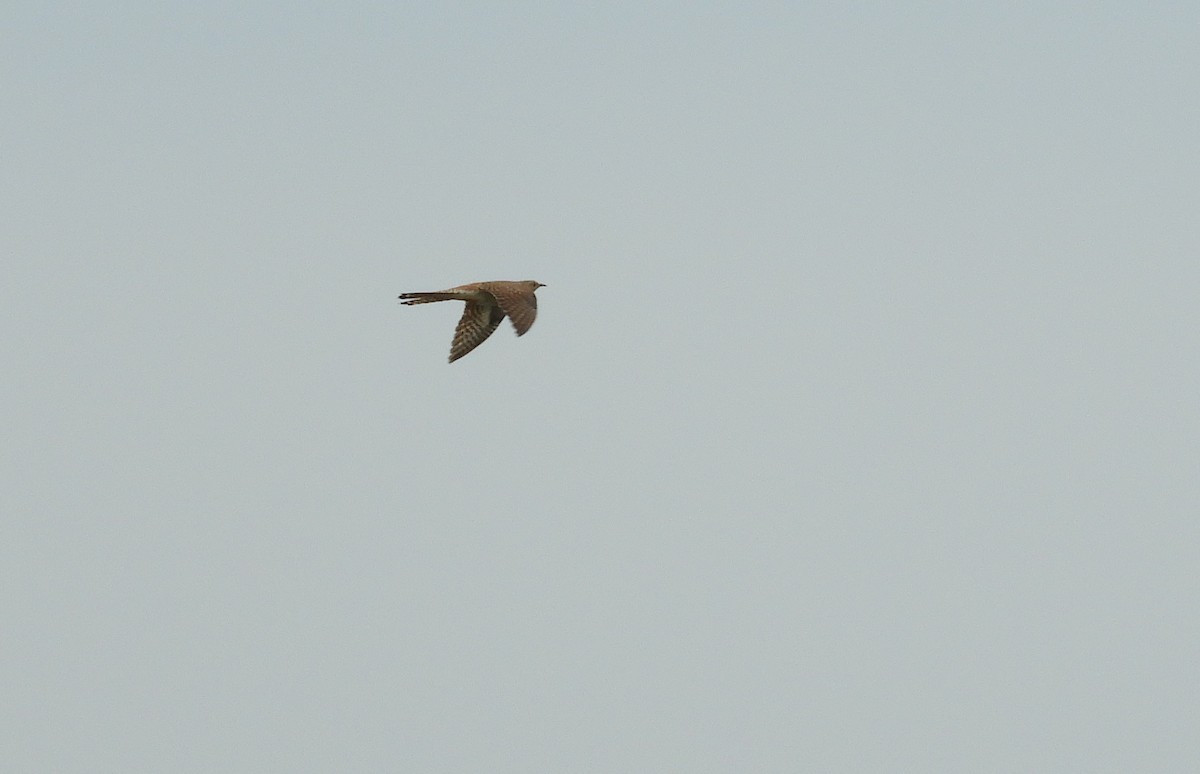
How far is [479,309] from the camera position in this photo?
33.1 metres

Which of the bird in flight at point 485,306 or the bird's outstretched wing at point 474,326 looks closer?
the bird in flight at point 485,306

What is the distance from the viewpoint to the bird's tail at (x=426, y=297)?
101 feet

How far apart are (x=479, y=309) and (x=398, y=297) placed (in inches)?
113

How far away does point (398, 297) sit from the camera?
1203 inches

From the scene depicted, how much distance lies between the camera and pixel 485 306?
32969 mm

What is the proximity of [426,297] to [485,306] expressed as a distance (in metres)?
1.92

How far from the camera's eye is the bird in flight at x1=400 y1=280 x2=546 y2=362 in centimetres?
2984

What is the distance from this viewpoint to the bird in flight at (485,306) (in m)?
29.8

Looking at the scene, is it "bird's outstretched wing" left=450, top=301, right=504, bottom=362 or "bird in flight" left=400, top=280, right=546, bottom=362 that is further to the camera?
"bird's outstretched wing" left=450, top=301, right=504, bottom=362

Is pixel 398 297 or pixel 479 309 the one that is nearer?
pixel 398 297

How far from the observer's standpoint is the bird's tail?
30.8 metres

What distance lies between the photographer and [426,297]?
31.3 metres
